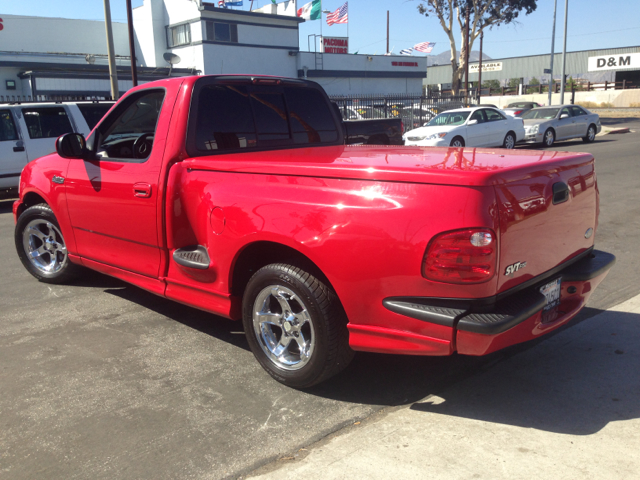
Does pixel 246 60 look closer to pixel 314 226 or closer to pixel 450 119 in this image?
pixel 450 119

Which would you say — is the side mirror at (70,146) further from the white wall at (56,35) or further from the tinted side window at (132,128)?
the white wall at (56,35)

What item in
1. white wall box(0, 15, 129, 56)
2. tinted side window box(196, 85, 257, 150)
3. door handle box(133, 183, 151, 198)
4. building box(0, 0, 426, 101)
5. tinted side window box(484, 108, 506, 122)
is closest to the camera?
door handle box(133, 183, 151, 198)

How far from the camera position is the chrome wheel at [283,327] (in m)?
3.45

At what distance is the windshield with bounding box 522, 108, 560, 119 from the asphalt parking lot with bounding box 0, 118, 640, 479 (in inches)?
741

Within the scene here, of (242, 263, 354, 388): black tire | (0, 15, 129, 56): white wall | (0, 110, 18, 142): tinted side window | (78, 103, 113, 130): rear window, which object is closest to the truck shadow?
(242, 263, 354, 388): black tire

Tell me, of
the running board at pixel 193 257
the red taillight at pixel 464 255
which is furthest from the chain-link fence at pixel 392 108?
the red taillight at pixel 464 255

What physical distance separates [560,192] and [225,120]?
237cm

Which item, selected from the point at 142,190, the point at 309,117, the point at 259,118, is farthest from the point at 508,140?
the point at 142,190

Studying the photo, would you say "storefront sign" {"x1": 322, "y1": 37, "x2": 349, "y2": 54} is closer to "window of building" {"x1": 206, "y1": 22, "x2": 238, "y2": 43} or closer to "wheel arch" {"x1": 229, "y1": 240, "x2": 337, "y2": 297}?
"window of building" {"x1": 206, "y1": 22, "x2": 238, "y2": 43}

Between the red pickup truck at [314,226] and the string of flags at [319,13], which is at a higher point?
the string of flags at [319,13]

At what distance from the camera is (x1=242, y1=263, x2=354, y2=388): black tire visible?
128 inches

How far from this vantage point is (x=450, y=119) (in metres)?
19.2

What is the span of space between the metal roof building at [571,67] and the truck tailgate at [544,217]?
70082 millimetres

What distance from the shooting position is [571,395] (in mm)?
3404
